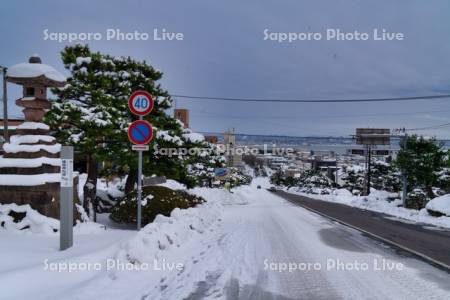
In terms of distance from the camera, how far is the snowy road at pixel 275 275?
5.27m

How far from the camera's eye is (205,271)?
6441 millimetres

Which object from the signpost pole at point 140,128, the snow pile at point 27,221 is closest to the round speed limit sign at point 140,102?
the signpost pole at point 140,128

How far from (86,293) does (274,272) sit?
10.5 feet

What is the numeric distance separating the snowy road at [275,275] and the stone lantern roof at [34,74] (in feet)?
16.9

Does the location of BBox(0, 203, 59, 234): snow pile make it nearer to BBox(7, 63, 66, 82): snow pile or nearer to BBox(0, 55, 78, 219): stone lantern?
BBox(0, 55, 78, 219): stone lantern

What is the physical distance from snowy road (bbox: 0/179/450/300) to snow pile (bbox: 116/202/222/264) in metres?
0.23

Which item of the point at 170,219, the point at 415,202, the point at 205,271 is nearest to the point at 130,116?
the point at 170,219

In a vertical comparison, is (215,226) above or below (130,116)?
below

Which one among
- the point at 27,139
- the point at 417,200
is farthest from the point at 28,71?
the point at 417,200

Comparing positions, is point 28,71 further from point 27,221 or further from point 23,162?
point 27,221

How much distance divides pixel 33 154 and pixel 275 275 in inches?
255

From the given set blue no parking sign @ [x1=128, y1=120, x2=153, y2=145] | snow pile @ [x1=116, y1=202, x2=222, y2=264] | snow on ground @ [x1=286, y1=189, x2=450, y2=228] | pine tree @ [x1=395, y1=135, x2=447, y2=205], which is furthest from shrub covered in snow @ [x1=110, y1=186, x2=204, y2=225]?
pine tree @ [x1=395, y1=135, x2=447, y2=205]

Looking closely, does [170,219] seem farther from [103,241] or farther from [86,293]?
[86,293]

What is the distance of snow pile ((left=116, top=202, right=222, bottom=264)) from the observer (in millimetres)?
6418
